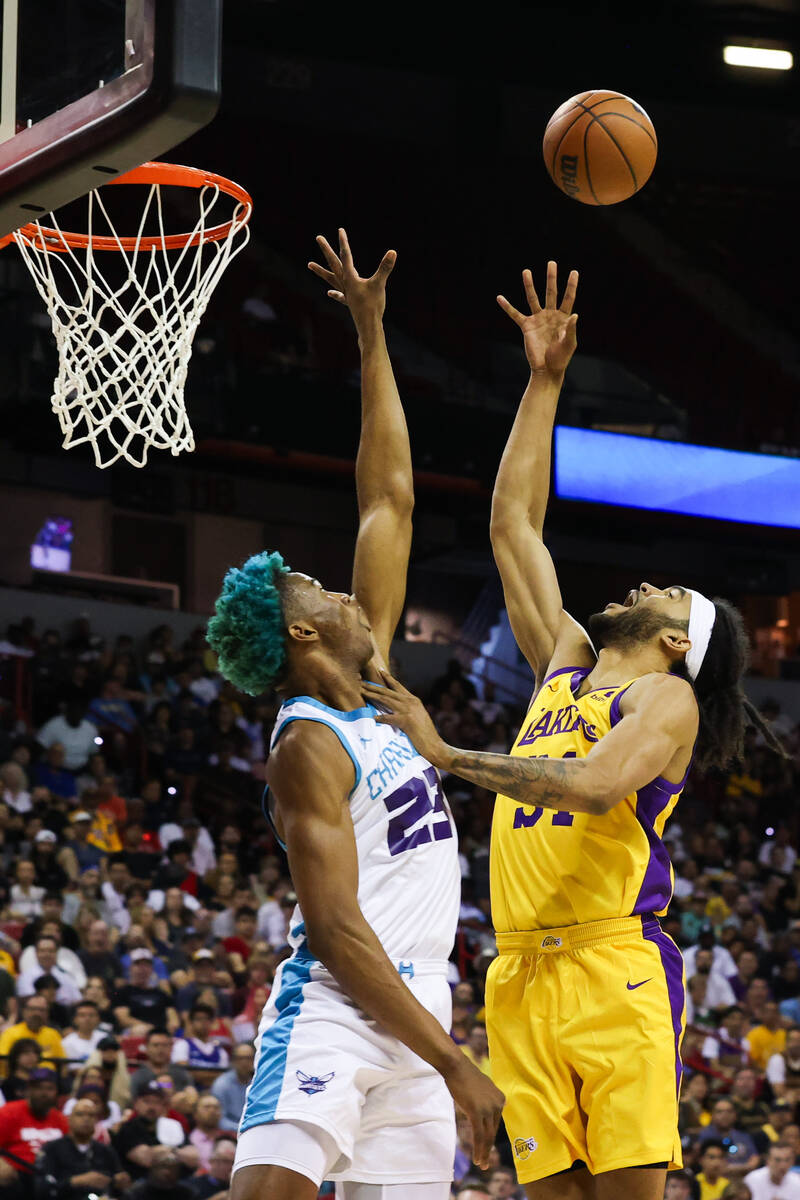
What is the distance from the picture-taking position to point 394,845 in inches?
138

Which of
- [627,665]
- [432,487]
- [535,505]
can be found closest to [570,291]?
[535,505]

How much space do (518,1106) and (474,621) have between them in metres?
16.1

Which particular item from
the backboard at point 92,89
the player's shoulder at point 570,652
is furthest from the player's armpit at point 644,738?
the backboard at point 92,89

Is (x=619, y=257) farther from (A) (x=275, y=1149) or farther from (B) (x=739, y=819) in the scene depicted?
(A) (x=275, y=1149)

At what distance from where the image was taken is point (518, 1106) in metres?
3.86

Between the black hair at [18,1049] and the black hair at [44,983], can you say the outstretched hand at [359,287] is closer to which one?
the black hair at [18,1049]

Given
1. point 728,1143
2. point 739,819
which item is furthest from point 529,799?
point 739,819

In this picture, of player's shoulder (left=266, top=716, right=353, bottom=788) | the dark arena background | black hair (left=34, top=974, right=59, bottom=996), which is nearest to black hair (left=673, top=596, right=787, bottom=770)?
player's shoulder (left=266, top=716, right=353, bottom=788)

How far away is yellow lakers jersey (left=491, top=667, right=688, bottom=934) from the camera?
13.0 ft

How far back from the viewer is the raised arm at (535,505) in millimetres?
4512

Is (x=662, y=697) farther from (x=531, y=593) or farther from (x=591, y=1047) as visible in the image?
(x=591, y=1047)

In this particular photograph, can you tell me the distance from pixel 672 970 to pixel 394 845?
3.08 ft

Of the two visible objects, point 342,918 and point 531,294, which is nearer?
point 342,918

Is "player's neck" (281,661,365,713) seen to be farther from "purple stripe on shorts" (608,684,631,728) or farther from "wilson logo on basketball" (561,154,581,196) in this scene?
"wilson logo on basketball" (561,154,581,196)
